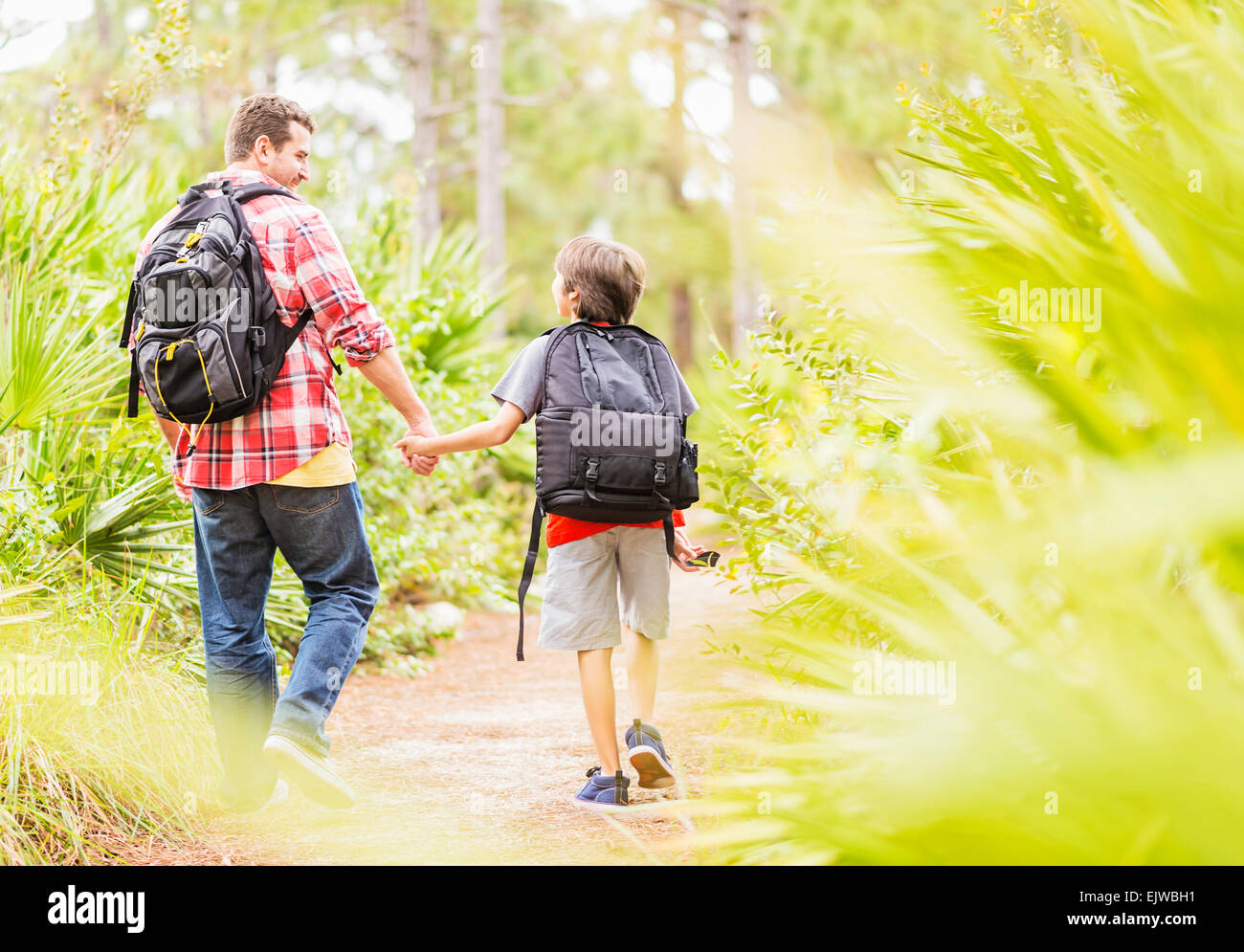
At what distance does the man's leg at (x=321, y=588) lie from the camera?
311 cm

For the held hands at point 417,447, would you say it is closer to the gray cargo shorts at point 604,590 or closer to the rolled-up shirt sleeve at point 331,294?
the rolled-up shirt sleeve at point 331,294

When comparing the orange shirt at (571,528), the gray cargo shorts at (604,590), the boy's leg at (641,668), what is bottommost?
the boy's leg at (641,668)

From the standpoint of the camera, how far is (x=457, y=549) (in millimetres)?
6656

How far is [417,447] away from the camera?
11.1ft

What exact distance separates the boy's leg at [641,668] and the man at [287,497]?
0.76 metres

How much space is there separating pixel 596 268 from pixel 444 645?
3392 mm

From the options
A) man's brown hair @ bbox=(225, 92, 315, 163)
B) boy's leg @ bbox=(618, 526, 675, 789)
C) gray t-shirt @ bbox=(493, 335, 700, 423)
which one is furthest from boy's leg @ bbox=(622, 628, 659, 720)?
man's brown hair @ bbox=(225, 92, 315, 163)

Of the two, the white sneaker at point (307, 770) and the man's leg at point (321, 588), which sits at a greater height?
the man's leg at point (321, 588)

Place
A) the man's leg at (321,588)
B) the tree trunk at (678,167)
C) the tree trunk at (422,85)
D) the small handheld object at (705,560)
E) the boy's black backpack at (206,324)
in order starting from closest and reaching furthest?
1. the tree trunk at (678,167)
2. the boy's black backpack at (206,324)
3. the man's leg at (321,588)
4. the small handheld object at (705,560)
5. the tree trunk at (422,85)

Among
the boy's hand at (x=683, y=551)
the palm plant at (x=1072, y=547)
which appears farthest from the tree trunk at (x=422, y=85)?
the palm plant at (x=1072, y=547)

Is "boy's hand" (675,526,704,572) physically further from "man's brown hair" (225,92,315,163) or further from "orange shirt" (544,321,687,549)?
"man's brown hair" (225,92,315,163)

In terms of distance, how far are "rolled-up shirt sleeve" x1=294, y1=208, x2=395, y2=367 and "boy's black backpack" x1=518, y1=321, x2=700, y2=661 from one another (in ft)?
1.71
